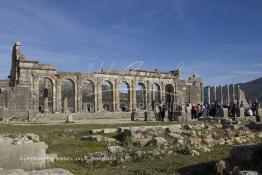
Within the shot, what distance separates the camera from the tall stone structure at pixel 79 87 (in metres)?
40.8

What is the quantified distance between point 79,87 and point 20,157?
134ft

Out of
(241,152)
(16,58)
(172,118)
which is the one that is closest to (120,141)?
(241,152)

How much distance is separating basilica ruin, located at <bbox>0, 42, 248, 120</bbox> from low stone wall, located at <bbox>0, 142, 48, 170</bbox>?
24.1m

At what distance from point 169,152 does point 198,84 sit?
47907 mm

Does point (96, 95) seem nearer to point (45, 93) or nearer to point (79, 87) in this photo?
point (79, 87)

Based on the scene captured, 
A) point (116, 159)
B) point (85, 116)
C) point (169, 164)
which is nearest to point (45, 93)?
point (85, 116)

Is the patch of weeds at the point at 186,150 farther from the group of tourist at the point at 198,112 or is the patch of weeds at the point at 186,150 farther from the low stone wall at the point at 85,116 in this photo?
the low stone wall at the point at 85,116

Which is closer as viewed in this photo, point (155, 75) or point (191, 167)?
point (191, 167)

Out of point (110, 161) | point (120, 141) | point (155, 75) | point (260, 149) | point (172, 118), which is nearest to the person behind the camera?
point (260, 149)

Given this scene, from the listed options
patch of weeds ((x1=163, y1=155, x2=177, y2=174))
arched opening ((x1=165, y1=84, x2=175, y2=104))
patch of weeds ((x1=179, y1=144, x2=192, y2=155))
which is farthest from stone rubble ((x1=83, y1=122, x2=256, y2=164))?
arched opening ((x1=165, y1=84, x2=175, y2=104))

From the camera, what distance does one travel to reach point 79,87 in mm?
50000

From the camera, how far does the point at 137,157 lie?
39.2 feet

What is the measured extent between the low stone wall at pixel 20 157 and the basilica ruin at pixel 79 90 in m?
24.1

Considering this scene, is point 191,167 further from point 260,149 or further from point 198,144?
point 198,144
